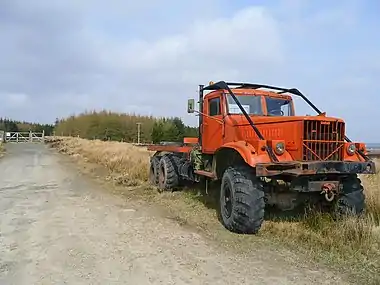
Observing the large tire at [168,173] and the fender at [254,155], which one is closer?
the fender at [254,155]

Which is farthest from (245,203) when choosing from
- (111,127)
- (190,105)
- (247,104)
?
(111,127)

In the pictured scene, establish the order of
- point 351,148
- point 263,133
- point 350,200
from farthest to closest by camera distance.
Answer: point 263,133 < point 351,148 < point 350,200

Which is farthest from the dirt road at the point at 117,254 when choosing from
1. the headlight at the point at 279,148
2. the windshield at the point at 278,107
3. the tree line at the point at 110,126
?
the tree line at the point at 110,126

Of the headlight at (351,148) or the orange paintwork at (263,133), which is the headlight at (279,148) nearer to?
the orange paintwork at (263,133)

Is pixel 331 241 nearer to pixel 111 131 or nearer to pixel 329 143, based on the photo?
pixel 329 143

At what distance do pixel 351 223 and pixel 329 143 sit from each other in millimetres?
1346

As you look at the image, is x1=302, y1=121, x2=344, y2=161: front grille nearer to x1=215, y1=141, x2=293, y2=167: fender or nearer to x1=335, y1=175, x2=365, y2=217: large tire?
x1=215, y1=141, x2=293, y2=167: fender

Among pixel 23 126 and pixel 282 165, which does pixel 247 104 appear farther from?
pixel 23 126

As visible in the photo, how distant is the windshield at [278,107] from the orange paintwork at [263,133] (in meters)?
0.10

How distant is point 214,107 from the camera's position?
9.29 m

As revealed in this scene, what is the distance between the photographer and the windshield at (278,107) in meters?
9.00

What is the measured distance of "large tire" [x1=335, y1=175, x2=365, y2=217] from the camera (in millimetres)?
7258

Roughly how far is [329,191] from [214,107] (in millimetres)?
3308

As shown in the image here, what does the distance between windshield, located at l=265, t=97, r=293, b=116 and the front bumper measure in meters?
2.47
